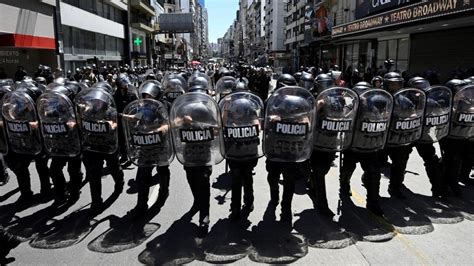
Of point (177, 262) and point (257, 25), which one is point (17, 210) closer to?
point (177, 262)

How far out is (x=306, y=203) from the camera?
5.98m

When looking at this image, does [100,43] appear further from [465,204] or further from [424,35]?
[465,204]

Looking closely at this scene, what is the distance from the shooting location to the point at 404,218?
5.36 m

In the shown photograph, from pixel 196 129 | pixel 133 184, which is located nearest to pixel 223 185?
pixel 133 184

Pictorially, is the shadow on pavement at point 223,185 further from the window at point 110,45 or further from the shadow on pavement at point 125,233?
the window at point 110,45

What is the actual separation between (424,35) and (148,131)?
21.0 metres

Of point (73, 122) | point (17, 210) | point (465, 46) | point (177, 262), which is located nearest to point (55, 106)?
point (73, 122)

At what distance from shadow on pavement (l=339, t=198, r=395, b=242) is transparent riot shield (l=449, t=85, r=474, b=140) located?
79.5 inches

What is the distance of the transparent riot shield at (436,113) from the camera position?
5.80m

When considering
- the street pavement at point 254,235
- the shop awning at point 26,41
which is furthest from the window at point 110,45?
the street pavement at point 254,235

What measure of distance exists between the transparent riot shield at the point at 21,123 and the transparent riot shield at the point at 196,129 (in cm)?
231

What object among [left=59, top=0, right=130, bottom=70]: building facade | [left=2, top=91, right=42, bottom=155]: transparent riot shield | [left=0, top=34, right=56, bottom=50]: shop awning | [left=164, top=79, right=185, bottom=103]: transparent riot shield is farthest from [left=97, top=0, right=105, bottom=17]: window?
[left=2, top=91, right=42, bottom=155]: transparent riot shield

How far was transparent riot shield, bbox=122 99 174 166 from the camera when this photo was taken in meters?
4.98

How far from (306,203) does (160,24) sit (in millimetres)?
59364
